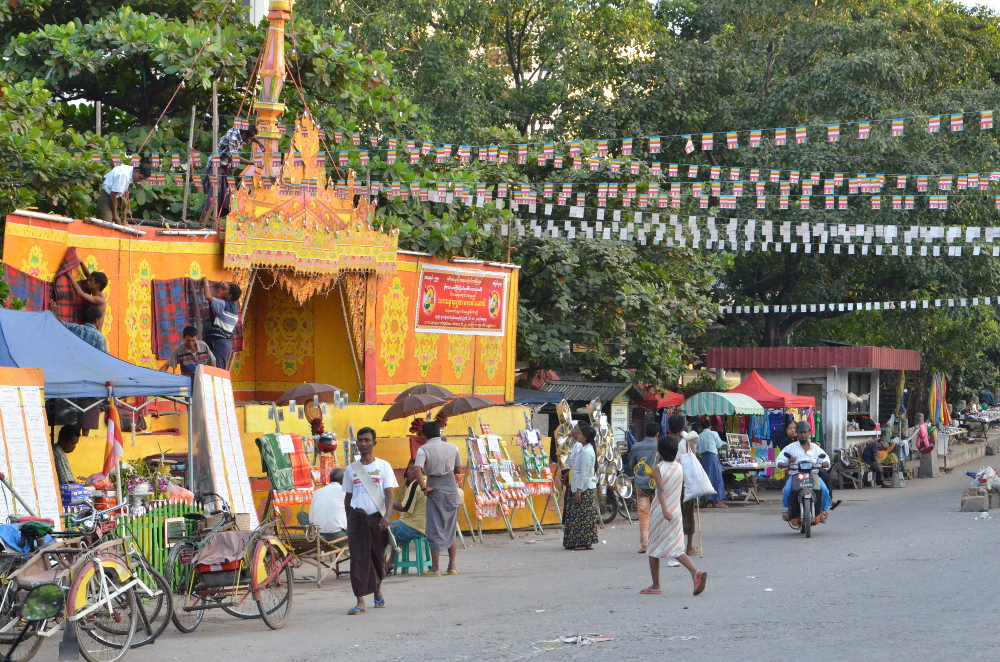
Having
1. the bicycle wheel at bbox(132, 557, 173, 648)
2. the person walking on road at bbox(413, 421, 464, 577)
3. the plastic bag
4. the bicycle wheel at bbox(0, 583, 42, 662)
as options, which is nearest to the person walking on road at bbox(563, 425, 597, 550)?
the plastic bag

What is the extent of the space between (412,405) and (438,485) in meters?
4.04

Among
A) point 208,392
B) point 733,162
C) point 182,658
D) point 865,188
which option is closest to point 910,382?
point 733,162

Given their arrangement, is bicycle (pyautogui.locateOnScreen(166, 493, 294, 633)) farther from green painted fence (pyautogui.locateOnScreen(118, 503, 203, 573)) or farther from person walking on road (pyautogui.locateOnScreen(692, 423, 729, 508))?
person walking on road (pyautogui.locateOnScreen(692, 423, 729, 508))

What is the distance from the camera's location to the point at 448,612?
1075 cm

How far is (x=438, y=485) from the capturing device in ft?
43.1

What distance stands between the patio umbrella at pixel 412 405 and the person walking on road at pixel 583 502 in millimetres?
2195

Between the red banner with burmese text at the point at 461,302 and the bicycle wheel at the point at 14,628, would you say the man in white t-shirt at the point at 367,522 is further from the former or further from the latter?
the red banner with burmese text at the point at 461,302

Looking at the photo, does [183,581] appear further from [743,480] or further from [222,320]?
[743,480]

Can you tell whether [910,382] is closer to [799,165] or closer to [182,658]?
[799,165]

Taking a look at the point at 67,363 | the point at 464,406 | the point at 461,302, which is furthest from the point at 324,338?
the point at 67,363

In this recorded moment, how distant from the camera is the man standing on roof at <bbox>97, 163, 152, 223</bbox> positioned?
52.5ft

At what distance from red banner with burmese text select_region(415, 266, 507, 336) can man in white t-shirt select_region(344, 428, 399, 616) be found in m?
9.60

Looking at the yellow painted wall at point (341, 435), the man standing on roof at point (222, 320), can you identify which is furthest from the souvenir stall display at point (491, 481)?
the man standing on roof at point (222, 320)

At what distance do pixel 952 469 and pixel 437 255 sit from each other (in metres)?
19.7
